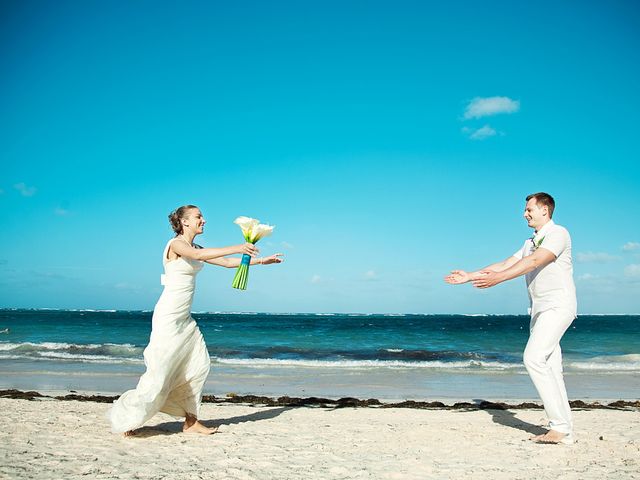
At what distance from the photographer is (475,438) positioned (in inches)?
235

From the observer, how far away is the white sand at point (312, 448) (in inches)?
172

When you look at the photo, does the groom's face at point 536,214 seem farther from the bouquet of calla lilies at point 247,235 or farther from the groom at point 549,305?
the bouquet of calla lilies at point 247,235

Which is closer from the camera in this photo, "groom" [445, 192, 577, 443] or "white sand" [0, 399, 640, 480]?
"white sand" [0, 399, 640, 480]

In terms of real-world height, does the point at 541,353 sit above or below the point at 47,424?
above

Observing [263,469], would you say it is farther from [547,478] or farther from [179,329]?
[547,478]

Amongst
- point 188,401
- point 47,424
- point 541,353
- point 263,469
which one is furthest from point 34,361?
point 541,353

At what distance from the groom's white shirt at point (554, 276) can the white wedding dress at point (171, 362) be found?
3.59m

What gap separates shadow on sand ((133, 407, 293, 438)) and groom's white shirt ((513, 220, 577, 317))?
12.8ft

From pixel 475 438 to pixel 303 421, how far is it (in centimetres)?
221

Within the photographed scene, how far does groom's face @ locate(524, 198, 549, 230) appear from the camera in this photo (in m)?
5.61

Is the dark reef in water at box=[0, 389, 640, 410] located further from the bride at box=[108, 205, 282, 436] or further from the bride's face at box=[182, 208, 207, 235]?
the bride's face at box=[182, 208, 207, 235]

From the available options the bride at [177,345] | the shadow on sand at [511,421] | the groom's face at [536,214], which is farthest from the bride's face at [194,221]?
the shadow on sand at [511,421]

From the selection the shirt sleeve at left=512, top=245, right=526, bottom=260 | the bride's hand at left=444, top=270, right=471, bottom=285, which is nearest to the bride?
the bride's hand at left=444, top=270, right=471, bottom=285

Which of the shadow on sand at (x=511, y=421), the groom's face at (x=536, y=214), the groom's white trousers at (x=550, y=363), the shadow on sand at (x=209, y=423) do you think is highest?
the groom's face at (x=536, y=214)
